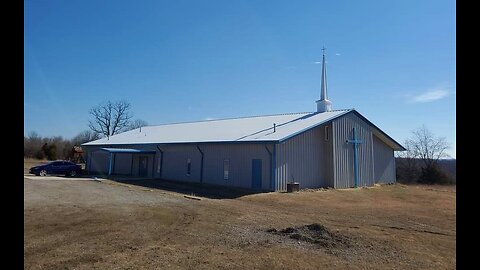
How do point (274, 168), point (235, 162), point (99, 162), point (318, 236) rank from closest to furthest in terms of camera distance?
point (318, 236) < point (274, 168) < point (235, 162) < point (99, 162)

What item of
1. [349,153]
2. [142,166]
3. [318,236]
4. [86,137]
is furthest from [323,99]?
[86,137]

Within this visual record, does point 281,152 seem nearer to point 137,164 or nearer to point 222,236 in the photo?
point 222,236

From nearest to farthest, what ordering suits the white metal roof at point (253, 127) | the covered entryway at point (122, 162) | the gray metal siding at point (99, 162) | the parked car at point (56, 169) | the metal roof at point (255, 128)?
1. the metal roof at point (255, 128)
2. the white metal roof at point (253, 127)
3. the covered entryway at point (122, 162)
4. the parked car at point (56, 169)
5. the gray metal siding at point (99, 162)

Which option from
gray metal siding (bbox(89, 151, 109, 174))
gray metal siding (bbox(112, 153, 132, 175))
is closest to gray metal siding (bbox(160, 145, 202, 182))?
gray metal siding (bbox(112, 153, 132, 175))

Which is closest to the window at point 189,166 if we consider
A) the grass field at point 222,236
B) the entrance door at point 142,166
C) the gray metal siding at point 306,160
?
the entrance door at point 142,166

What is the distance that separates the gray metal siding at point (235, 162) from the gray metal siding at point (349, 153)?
17.8ft

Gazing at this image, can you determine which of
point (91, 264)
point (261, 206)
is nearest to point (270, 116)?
point (261, 206)

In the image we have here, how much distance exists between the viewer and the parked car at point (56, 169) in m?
33.9

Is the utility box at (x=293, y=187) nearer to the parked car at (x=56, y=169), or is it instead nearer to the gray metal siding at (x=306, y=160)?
the gray metal siding at (x=306, y=160)

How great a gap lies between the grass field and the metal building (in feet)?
20.8

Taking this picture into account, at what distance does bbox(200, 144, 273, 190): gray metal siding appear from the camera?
73.7 ft

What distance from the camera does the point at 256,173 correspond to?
22.8m

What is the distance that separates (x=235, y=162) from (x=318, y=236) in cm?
1535

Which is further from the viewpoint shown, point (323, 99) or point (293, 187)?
point (323, 99)
